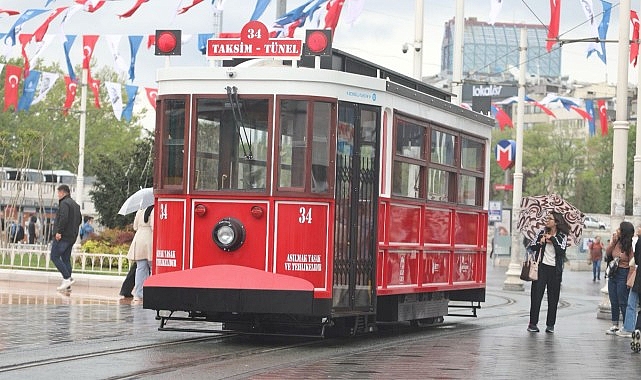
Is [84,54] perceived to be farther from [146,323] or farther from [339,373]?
[339,373]

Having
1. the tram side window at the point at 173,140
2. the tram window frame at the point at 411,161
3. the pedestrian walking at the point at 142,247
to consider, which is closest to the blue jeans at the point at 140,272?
the pedestrian walking at the point at 142,247

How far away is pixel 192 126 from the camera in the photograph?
15797 mm

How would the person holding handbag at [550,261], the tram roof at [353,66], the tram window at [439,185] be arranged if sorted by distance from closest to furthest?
1. the tram roof at [353,66]
2. the tram window at [439,185]
3. the person holding handbag at [550,261]

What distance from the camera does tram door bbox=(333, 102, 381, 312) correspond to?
51.9 feet

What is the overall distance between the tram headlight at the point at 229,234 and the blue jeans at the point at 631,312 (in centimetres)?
519

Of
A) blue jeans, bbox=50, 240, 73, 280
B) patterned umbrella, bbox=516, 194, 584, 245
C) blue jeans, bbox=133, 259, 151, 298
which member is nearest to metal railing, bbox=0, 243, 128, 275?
blue jeans, bbox=50, 240, 73, 280

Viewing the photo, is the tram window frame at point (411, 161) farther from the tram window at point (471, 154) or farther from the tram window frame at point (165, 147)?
the tram window frame at point (165, 147)

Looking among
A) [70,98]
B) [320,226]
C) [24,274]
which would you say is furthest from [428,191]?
[70,98]

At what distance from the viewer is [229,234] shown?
50.8 ft

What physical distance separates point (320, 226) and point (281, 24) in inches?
527

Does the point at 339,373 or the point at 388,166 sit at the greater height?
the point at 388,166

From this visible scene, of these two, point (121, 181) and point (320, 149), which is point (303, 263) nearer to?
point (320, 149)

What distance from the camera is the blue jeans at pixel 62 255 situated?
83.3 feet

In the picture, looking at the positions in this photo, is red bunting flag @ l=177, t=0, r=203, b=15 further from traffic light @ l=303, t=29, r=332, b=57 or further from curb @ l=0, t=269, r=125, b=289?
traffic light @ l=303, t=29, r=332, b=57
